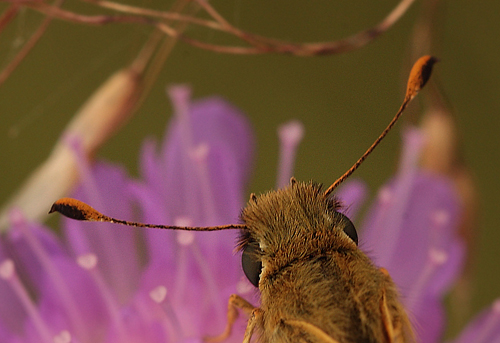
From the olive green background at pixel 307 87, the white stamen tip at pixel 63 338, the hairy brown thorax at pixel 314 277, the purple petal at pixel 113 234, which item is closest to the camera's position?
the hairy brown thorax at pixel 314 277

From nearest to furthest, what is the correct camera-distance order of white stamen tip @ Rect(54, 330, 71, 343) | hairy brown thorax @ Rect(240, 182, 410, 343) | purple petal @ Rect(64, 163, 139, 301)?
hairy brown thorax @ Rect(240, 182, 410, 343) → white stamen tip @ Rect(54, 330, 71, 343) → purple petal @ Rect(64, 163, 139, 301)

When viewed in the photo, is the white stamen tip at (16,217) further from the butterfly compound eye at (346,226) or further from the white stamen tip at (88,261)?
the butterfly compound eye at (346,226)

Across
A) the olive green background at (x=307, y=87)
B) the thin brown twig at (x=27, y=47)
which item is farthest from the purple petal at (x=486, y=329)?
the thin brown twig at (x=27, y=47)

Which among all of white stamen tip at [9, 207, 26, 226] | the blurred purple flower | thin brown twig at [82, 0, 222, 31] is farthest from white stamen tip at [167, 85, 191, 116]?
white stamen tip at [9, 207, 26, 226]

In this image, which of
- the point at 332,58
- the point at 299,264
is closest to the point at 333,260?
the point at 299,264

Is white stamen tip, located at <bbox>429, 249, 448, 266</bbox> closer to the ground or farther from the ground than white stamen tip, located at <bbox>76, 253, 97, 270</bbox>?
farther from the ground

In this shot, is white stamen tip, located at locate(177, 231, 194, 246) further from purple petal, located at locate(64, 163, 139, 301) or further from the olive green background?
the olive green background

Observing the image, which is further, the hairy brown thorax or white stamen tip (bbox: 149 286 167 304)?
white stamen tip (bbox: 149 286 167 304)

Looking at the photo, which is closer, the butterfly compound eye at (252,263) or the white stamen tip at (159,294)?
the butterfly compound eye at (252,263)
